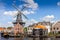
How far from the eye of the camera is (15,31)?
105ft

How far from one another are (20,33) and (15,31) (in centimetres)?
86

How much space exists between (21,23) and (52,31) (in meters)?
4.95

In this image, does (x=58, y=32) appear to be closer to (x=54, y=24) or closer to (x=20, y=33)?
(x=54, y=24)

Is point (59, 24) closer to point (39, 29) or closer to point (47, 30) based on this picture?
point (47, 30)

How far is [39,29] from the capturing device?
3088 centimetres

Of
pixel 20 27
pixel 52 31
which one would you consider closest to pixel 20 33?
pixel 20 27

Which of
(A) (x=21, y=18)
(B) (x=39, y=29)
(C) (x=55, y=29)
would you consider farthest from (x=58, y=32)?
(A) (x=21, y=18)

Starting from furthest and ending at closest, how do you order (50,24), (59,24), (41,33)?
(50,24) → (59,24) → (41,33)

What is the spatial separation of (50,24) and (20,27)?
21.1 ft

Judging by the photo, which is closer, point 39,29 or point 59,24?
point 39,29

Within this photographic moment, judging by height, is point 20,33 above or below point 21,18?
below

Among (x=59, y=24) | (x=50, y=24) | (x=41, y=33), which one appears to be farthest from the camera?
(x=50, y=24)

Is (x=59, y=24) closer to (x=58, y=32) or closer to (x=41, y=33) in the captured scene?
(x=58, y=32)

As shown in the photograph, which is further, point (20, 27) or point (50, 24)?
point (50, 24)
